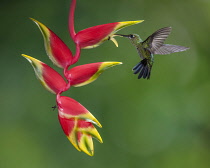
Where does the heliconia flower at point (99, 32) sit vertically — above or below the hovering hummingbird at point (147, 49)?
above

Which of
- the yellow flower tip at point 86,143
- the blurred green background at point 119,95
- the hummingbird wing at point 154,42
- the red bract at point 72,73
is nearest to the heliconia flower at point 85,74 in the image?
the red bract at point 72,73

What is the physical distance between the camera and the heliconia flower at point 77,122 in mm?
828

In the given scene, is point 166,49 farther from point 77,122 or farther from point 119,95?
point 119,95

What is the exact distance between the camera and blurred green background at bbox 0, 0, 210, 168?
3127mm

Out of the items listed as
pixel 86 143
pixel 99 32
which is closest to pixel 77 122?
pixel 86 143

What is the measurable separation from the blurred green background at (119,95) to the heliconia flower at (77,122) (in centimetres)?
223

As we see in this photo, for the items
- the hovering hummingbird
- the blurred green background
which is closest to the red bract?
the hovering hummingbird

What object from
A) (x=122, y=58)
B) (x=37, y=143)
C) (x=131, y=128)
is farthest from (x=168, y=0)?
(x=37, y=143)

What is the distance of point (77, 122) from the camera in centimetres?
85

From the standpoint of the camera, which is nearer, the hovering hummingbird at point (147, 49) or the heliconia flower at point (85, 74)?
the heliconia flower at point (85, 74)

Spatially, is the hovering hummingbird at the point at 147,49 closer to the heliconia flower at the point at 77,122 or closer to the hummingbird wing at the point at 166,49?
the hummingbird wing at the point at 166,49

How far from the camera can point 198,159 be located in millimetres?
3467

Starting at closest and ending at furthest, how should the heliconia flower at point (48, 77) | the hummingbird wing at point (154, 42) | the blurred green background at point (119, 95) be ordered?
the heliconia flower at point (48, 77), the hummingbird wing at point (154, 42), the blurred green background at point (119, 95)

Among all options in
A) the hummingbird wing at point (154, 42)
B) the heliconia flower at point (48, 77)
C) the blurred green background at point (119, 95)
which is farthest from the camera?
the blurred green background at point (119, 95)
